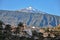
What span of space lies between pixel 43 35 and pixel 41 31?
28 cm

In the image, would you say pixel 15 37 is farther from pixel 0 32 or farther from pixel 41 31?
pixel 41 31

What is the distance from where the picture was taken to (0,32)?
10.6 metres

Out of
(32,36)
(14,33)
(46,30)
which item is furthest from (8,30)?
(46,30)

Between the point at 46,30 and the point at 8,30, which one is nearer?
the point at 8,30

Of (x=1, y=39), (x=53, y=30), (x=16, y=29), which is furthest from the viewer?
(x=53, y=30)

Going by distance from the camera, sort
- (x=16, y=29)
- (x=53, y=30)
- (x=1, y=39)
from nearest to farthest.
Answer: (x=1, y=39), (x=16, y=29), (x=53, y=30)

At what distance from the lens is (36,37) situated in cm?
1140

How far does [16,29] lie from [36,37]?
39.2 inches

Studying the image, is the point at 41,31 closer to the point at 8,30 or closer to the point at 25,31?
the point at 25,31

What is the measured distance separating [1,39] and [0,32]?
314 mm

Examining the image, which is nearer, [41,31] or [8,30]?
[8,30]

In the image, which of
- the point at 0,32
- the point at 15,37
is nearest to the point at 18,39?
the point at 15,37

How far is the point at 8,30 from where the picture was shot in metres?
11.0

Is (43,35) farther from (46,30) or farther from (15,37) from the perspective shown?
(15,37)
